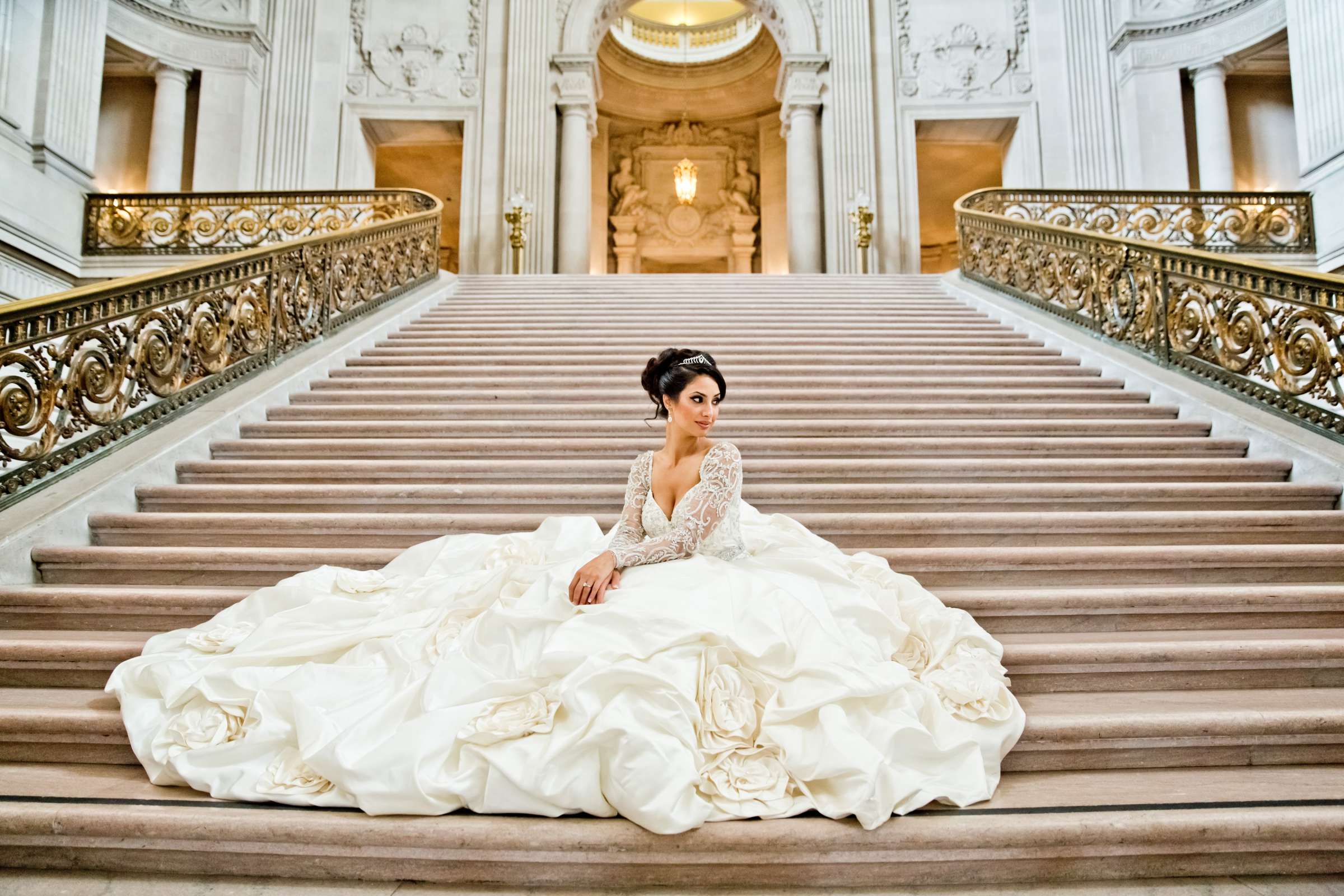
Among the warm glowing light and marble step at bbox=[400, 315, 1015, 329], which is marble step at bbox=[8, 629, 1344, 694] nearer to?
marble step at bbox=[400, 315, 1015, 329]

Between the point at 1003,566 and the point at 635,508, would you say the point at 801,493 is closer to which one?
the point at 1003,566

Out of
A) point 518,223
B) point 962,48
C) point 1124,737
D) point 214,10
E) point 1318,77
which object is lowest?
point 1124,737

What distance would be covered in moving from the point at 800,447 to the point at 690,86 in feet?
50.7

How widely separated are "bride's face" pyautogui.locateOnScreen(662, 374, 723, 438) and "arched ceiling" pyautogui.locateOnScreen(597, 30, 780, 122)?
635 inches

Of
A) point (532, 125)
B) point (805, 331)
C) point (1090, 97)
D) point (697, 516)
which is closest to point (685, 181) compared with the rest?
point (532, 125)

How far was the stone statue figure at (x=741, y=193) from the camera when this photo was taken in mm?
17281

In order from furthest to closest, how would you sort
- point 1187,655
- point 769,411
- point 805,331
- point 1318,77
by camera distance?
point 1318,77
point 805,331
point 769,411
point 1187,655

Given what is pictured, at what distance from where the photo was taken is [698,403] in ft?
7.75

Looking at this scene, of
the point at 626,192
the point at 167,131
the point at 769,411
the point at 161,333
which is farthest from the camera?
the point at 626,192

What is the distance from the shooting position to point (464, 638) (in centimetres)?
210

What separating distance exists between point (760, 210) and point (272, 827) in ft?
56.2

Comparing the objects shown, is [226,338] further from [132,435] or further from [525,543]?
[525,543]

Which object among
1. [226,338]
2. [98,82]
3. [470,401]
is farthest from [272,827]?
[98,82]

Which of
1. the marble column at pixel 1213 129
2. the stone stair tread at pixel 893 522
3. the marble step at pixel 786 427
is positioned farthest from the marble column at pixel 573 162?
the marble column at pixel 1213 129
